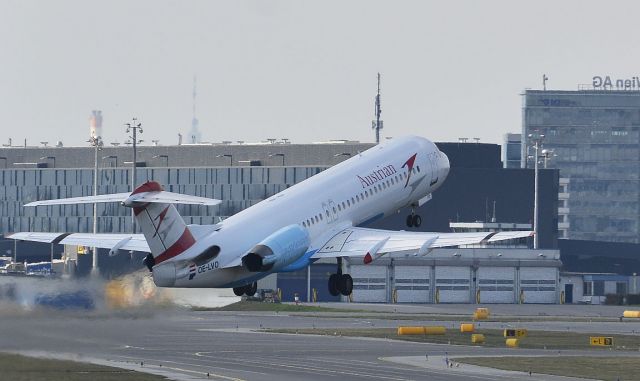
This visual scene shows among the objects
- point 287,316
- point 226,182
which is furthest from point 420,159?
point 226,182

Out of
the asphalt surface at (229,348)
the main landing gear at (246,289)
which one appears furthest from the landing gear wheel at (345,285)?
the main landing gear at (246,289)

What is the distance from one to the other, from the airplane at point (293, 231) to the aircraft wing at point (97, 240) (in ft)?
0.15

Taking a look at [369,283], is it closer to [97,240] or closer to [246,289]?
[246,289]

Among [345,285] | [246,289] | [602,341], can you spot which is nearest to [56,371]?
[246,289]

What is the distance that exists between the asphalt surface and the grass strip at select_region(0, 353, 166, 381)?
4.45 ft

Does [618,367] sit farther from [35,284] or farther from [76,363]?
[35,284]

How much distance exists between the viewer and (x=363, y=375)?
269 feet

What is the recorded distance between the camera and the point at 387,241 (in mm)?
79250

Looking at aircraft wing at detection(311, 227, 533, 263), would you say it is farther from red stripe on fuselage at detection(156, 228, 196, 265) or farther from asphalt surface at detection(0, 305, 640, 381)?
red stripe on fuselage at detection(156, 228, 196, 265)

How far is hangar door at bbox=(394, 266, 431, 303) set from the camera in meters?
156

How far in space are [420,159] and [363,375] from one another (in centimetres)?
1317

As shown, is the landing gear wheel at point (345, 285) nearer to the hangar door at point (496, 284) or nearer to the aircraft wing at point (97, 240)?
the aircraft wing at point (97, 240)

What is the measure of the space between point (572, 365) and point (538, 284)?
70.5 metres

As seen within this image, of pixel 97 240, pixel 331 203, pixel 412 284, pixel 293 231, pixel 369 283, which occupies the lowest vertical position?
pixel 412 284
